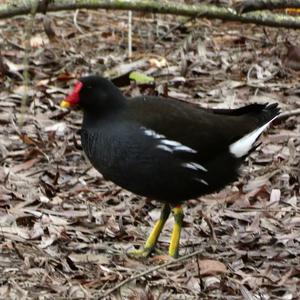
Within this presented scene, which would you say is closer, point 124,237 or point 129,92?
point 124,237

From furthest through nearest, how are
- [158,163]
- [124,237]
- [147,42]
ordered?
[147,42] < [124,237] < [158,163]

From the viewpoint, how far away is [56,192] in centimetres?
745

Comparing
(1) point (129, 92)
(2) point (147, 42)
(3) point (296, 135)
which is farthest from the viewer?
(2) point (147, 42)

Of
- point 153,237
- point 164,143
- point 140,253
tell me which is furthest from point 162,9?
point 140,253

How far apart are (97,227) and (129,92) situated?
8.97ft

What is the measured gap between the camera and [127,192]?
7555 mm

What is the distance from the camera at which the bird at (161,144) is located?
20.3 feet

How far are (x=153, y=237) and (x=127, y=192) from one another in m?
1.11

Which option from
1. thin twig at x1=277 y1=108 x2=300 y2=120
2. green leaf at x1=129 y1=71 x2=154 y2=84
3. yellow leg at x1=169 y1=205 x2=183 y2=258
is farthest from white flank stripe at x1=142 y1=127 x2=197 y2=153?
green leaf at x1=129 y1=71 x2=154 y2=84

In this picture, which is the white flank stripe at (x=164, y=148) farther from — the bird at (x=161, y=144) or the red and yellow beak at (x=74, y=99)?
the red and yellow beak at (x=74, y=99)

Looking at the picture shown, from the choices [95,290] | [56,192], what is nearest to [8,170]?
[56,192]

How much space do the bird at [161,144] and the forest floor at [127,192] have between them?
0.43 meters

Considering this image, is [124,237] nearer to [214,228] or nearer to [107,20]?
[214,228]

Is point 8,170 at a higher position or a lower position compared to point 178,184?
lower
